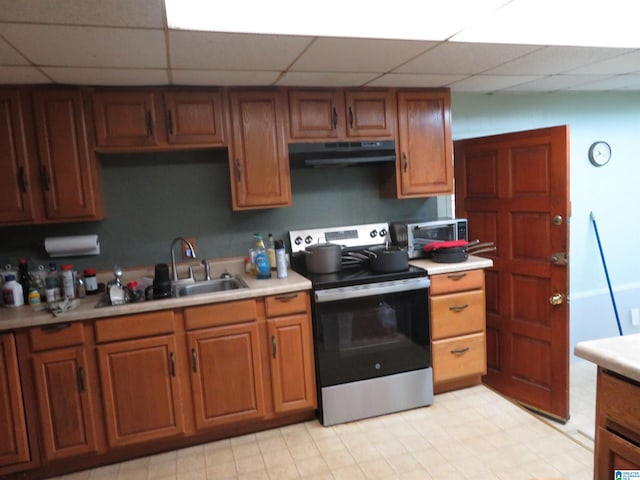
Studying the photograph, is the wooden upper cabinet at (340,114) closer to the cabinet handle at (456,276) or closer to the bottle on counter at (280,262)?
the bottle on counter at (280,262)

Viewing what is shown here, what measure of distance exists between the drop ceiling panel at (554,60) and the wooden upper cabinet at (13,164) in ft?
8.98

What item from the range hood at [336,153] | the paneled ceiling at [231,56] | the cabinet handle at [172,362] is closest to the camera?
the paneled ceiling at [231,56]

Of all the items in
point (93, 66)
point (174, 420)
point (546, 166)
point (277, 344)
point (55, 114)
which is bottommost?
point (174, 420)

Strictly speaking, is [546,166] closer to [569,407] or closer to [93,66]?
[569,407]

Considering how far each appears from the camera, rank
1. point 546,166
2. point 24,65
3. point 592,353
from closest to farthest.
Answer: point 592,353 → point 24,65 → point 546,166

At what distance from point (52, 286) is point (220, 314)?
39.0 inches

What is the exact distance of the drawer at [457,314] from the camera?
2.85 metres

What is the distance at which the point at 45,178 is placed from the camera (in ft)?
8.12

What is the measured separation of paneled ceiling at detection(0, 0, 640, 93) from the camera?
1.65 meters

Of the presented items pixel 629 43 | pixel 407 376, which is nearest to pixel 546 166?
pixel 629 43

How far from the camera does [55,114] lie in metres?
2.45

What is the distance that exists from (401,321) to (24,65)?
2.42 meters

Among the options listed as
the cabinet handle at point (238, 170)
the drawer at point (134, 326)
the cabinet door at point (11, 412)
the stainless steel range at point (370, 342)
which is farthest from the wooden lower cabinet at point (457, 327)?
the cabinet door at point (11, 412)

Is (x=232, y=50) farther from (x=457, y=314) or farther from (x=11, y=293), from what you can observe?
(x=457, y=314)
